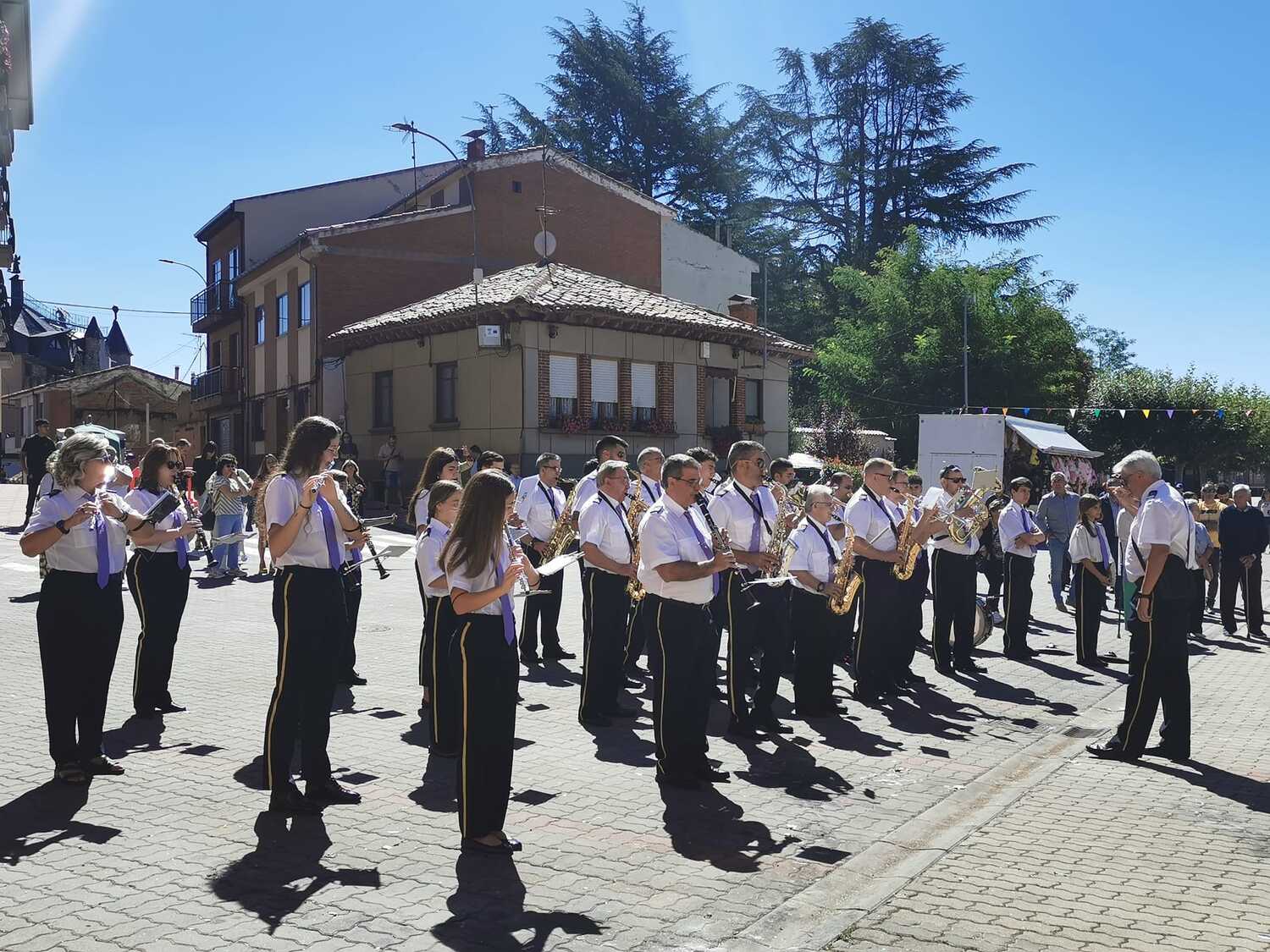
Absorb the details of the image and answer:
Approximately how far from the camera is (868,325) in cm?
4738

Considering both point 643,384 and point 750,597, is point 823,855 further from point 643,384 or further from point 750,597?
point 643,384

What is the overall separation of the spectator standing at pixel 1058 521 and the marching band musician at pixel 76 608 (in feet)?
40.3

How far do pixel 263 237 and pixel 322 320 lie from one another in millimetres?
9758

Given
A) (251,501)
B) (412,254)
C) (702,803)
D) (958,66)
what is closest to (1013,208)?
(958,66)

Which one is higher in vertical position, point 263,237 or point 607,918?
point 263,237

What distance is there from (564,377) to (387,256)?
27.2ft

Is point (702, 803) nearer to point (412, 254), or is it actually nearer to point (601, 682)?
point (601, 682)

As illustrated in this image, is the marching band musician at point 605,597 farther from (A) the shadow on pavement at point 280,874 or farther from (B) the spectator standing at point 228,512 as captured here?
(B) the spectator standing at point 228,512

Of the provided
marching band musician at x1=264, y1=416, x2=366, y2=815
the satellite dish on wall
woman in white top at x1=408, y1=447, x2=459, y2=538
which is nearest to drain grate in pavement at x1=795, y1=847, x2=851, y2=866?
marching band musician at x1=264, y1=416, x2=366, y2=815

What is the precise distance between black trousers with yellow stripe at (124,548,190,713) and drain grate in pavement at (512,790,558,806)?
10.5 feet

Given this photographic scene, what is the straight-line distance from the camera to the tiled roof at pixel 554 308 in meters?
28.3

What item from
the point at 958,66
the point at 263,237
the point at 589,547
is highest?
the point at 958,66

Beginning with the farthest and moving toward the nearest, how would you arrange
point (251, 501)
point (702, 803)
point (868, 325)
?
point (868, 325), point (251, 501), point (702, 803)

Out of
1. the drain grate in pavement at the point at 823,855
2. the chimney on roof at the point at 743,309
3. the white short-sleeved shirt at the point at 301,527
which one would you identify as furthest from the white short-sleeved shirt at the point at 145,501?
the chimney on roof at the point at 743,309
